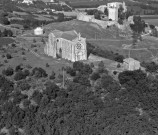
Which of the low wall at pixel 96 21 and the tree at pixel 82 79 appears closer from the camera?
the tree at pixel 82 79

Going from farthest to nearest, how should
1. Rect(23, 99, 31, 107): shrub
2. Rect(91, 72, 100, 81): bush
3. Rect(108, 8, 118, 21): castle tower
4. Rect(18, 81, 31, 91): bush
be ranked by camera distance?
Rect(108, 8, 118, 21): castle tower, Rect(91, 72, 100, 81): bush, Rect(18, 81, 31, 91): bush, Rect(23, 99, 31, 107): shrub

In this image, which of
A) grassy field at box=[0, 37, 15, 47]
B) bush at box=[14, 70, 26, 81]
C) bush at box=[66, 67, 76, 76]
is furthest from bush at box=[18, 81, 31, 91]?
grassy field at box=[0, 37, 15, 47]

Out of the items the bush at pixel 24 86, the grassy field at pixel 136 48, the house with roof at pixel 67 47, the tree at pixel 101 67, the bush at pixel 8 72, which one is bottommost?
the grassy field at pixel 136 48

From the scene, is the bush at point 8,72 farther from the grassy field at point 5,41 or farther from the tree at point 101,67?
the grassy field at point 5,41

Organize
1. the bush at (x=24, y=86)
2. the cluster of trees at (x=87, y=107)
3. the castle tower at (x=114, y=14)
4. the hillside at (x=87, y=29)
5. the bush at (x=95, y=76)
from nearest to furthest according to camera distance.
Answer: the cluster of trees at (x=87, y=107), the bush at (x=24, y=86), the bush at (x=95, y=76), the hillside at (x=87, y=29), the castle tower at (x=114, y=14)

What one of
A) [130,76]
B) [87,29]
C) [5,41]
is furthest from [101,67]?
[87,29]

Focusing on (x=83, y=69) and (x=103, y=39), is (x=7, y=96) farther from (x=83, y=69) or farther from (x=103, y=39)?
(x=103, y=39)

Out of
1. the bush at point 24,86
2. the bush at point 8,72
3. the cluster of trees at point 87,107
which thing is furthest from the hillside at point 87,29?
the cluster of trees at point 87,107

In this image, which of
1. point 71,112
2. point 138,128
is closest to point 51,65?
point 71,112

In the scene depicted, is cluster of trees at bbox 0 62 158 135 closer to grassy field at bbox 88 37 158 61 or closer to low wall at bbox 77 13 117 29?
grassy field at bbox 88 37 158 61
